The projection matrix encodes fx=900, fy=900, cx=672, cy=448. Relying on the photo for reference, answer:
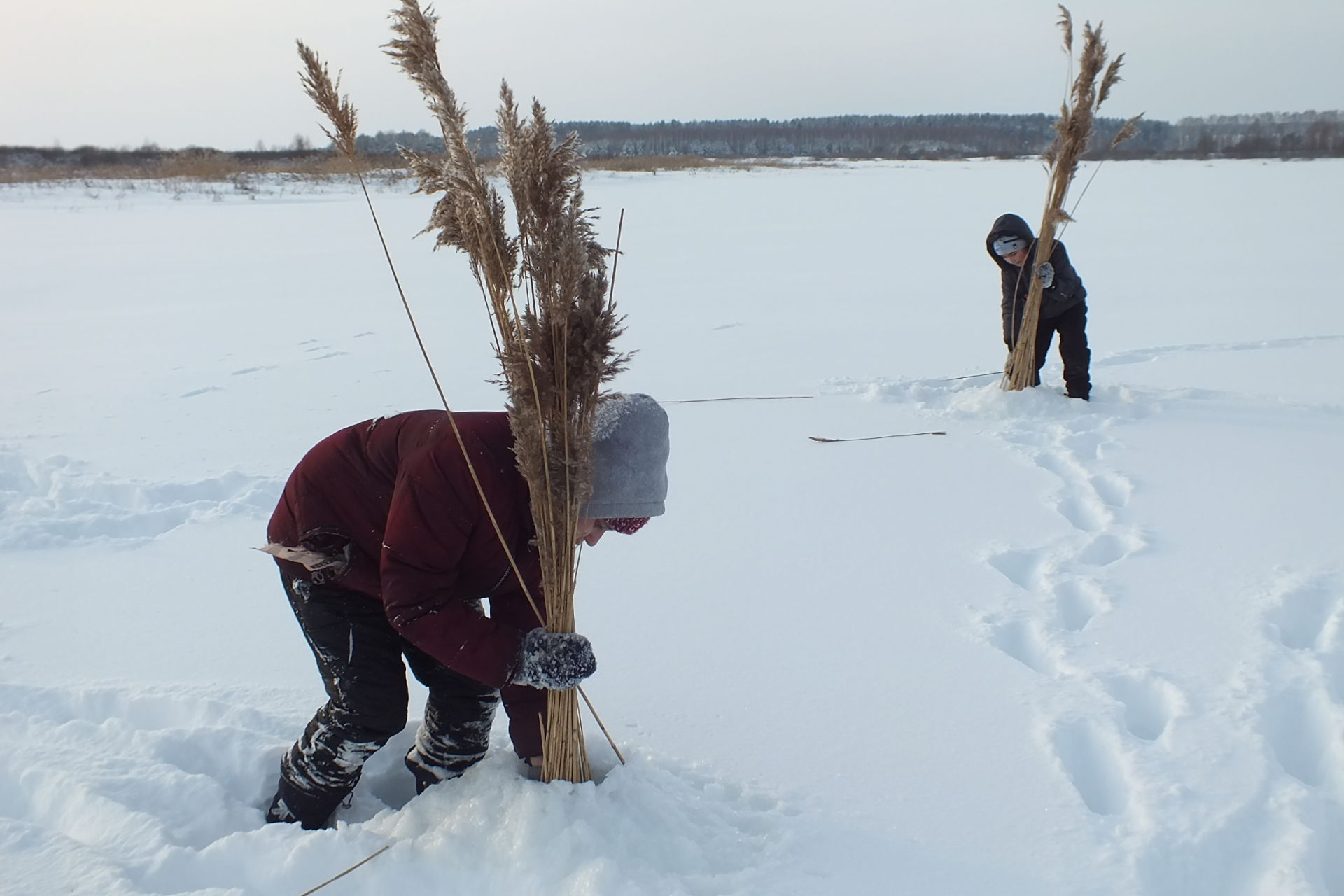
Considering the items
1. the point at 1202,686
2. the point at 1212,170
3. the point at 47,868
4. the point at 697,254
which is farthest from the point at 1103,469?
the point at 1212,170

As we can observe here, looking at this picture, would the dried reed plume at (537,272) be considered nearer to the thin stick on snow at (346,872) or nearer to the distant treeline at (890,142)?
the thin stick on snow at (346,872)

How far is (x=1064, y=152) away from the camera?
14.7ft

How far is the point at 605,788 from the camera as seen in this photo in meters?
1.77

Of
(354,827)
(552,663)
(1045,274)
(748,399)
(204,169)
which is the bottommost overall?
(748,399)

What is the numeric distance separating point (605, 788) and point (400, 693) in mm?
478

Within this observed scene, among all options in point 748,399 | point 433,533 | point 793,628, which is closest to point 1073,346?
point 748,399

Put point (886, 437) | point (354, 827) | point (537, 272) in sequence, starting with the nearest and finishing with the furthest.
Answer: point (537, 272) → point (354, 827) → point (886, 437)

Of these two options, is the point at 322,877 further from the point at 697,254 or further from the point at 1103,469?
the point at 697,254

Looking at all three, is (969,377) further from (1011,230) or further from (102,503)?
(102,503)

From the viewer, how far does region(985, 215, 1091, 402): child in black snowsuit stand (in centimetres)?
460

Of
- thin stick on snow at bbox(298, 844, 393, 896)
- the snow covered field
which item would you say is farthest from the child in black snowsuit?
thin stick on snow at bbox(298, 844, 393, 896)

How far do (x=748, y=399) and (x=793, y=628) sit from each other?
256 cm

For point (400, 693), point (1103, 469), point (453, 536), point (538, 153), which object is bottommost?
point (1103, 469)

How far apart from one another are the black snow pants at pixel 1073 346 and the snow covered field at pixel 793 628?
0.18 meters
